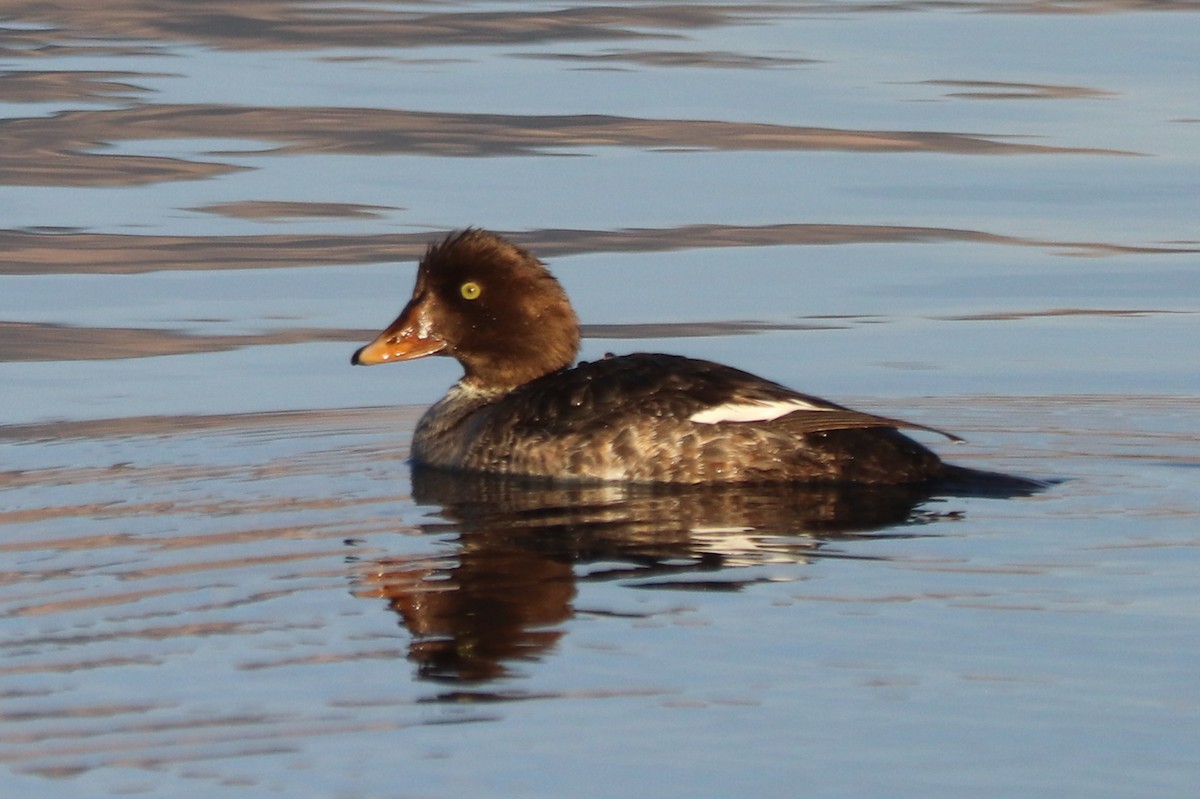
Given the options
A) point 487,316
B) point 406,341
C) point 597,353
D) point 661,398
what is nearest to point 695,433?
point 661,398

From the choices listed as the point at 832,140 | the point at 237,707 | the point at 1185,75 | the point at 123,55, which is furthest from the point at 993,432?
the point at 123,55

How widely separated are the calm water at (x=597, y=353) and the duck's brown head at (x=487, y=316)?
0.49 metres

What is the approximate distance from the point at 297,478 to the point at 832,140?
937cm

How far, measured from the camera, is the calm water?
5871mm

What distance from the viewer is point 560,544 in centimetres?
816

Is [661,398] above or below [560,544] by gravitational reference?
above

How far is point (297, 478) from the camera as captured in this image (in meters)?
9.45

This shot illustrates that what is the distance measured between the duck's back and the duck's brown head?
74 centimetres

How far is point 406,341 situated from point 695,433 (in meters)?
1.74

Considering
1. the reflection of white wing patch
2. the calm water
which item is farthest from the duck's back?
the calm water

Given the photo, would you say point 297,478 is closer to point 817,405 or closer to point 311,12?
point 817,405

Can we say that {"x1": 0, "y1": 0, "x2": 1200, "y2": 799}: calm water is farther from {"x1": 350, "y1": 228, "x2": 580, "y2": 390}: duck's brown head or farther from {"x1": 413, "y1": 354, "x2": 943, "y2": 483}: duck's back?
{"x1": 350, "y1": 228, "x2": 580, "y2": 390}: duck's brown head

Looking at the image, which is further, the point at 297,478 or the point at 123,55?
the point at 123,55

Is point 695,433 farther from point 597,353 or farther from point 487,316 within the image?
point 597,353
